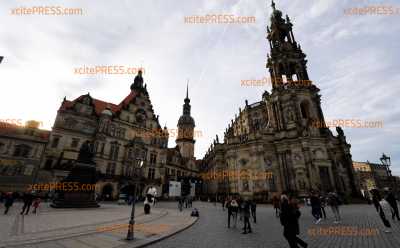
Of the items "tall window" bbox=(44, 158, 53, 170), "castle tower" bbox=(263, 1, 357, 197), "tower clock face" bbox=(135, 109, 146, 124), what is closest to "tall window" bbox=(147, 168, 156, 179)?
"tower clock face" bbox=(135, 109, 146, 124)

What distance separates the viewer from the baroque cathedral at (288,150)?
29.7m

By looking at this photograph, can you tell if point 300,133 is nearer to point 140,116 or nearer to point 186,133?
point 140,116

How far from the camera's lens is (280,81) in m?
39.0

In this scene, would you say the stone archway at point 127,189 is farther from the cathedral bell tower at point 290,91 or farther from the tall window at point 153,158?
the cathedral bell tower at point 290,91

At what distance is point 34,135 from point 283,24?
5547 centimetres

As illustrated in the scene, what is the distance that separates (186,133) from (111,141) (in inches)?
1528

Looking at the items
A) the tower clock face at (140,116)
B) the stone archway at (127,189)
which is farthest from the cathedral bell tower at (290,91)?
the stone archway at (127,189)

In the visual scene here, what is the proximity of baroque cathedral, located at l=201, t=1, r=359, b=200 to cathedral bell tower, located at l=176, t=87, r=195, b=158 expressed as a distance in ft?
83.1

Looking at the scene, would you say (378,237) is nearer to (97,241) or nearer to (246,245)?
(246,245)

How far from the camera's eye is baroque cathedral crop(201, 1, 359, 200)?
29672 mm

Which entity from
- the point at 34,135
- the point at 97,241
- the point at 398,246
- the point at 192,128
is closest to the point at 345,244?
the point at 398,246

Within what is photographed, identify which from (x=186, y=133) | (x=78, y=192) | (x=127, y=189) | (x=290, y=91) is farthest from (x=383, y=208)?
(x=186, y=133)

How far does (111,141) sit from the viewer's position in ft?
113

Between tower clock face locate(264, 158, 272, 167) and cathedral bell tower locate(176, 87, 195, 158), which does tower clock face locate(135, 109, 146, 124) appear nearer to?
tower clock face locate(264, 158, 272, 167)
